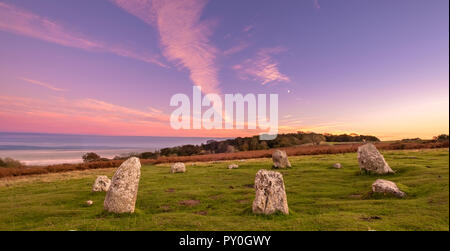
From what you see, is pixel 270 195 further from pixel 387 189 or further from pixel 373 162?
pixel 373 162

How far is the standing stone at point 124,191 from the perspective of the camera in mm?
14609

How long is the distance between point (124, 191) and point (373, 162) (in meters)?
22.6

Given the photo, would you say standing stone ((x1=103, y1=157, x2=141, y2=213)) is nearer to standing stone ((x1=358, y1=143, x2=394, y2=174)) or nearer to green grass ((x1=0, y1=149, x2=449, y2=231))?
green grass ((x1=0, y1=149, x2=449, y2=231))

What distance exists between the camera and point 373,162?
80.8 feet

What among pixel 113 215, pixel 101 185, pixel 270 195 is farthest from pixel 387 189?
Result: pixel 101 185

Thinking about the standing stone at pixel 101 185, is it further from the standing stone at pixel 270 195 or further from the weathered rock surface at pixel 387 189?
the weathered rock surface at pixel 387 189

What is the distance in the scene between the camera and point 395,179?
71.8ft

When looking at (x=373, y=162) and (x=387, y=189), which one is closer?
(x=387, y=189)

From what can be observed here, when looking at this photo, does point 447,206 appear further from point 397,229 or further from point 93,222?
point 93,222

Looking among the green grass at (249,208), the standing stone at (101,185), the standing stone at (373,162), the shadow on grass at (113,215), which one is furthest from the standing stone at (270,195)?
the standing stone at (373,162)
